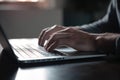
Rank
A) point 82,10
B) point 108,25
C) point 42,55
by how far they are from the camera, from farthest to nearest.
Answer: point 82,10, point 108,25, point 42,55

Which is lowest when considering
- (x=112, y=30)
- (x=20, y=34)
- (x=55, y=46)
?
(x=20, y=34)

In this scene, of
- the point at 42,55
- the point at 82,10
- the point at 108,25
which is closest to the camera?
the point at 42,55

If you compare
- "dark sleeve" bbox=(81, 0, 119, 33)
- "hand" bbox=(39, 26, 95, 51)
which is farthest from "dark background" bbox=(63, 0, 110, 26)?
"hand" bbox=(39, 26, 95, 51)

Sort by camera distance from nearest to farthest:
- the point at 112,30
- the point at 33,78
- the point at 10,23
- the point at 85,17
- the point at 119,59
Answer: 1. the point at 33,78
2. the point at 119,59
3. the point at 112,30
4. the point at 10,23
5. the point at 85,17

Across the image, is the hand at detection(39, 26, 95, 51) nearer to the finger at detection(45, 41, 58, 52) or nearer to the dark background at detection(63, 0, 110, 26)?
the finger at detection(45, 41, 58, 52)

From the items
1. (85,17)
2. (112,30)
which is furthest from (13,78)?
(85,17)

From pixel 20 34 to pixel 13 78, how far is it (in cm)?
189

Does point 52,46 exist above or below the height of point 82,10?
above

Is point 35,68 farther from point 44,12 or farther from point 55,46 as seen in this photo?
point 44,12

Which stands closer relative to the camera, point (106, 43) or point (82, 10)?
point (106, 43)

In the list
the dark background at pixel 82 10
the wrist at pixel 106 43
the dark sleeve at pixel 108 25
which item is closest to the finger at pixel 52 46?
the wrist at pixel 106 43

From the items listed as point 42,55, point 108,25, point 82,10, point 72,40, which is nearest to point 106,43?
point 72,40

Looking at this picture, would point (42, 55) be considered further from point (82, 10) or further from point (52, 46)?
point (82, 10)

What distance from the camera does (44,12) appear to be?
249cm
